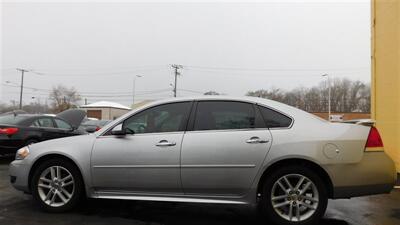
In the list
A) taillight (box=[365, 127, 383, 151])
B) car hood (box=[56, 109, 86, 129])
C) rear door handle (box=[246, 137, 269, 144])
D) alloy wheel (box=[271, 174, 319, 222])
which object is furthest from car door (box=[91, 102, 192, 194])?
car hood (box=[56, 109, 86, 129])

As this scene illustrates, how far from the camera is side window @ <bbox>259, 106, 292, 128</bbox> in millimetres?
4836

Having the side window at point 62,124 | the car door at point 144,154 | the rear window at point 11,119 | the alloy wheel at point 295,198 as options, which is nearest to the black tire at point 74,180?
the car door at point 144,154

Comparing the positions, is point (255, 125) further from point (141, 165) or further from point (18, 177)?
point (18, 177)

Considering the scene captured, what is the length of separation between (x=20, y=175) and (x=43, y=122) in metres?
5.84

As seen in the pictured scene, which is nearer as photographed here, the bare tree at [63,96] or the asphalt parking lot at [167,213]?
the asphalt parking lot at [167,213]

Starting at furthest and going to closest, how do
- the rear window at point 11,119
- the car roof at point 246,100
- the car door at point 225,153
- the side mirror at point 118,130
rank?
the rear window at point 11,119 < the side mirror at point 118,130 < the car roof at point 246,100 < the car door at point 225,153

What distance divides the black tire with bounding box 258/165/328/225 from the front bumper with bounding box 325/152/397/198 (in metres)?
0.15

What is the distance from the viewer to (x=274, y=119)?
4.88 m

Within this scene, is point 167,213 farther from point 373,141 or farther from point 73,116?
point 73,116

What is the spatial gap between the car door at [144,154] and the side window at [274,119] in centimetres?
97

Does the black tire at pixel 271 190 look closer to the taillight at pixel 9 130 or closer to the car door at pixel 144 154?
the car door at pixel 144 154

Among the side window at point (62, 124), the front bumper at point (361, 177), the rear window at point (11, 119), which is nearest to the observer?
the front bumper at point (361, 177)

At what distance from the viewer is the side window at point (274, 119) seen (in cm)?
484

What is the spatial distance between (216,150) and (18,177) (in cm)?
270
